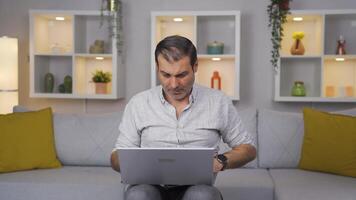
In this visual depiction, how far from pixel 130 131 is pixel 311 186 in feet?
3.45

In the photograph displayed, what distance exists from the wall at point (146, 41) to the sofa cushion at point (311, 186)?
124cm

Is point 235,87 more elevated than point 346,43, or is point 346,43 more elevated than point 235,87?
point 346,43

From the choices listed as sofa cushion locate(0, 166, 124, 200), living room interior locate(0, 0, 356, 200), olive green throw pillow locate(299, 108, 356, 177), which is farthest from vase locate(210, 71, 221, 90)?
sofa cushion locate(0, 166, 124, 200)

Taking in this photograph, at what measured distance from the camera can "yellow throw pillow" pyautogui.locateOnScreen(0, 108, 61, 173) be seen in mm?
2896

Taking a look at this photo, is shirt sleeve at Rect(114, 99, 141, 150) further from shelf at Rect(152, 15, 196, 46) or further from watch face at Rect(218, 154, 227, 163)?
shelf at Rect(152, 15, 196, 46)

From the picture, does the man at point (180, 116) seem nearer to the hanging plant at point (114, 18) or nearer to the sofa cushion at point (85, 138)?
the sofa cushion at point (85, 138)

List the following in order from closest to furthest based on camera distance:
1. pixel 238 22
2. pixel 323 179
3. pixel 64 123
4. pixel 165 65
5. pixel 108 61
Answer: pixel 165 65, pixel 323 179, pixel 64 123, pixel 238 22, pixel 108 61

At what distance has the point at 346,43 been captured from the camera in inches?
153

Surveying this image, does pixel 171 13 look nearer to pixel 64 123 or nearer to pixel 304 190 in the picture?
pixel 64 123

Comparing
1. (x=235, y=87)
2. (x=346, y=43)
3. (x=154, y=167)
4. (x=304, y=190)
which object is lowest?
(x=304, y=190)

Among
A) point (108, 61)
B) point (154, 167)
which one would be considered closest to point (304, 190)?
point (154, 167)

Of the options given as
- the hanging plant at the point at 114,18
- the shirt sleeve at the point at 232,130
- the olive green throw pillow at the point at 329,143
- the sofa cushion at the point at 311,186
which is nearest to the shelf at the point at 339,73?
the olive green throw pillow at the point at 329,143

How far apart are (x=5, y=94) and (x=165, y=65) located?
7.51 feet

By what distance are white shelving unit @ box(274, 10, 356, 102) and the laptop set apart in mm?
2161
